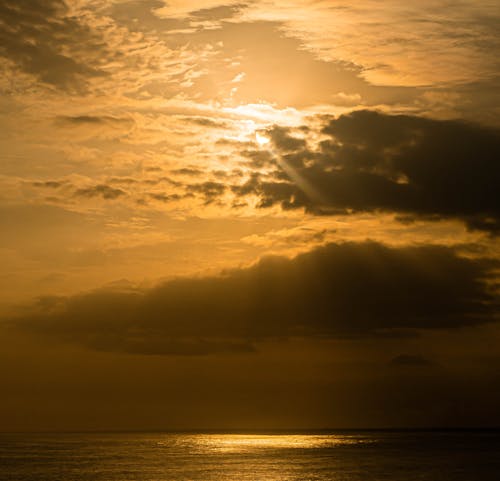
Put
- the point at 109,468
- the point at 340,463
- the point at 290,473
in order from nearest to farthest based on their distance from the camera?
the point at 290,473
the point at 109,468
the point at 340,463

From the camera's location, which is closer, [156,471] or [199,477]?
[199,477]

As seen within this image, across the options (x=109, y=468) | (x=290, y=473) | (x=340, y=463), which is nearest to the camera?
(x=290, y=473)

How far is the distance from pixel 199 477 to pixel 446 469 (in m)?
43.0

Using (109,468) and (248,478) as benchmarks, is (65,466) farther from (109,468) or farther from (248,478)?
(248,478)

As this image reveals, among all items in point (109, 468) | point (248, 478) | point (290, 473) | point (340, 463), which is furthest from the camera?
point (340, 463)

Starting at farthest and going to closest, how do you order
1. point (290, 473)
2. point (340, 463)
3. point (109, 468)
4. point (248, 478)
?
1. point (340, 463)
2. point (109, 468)
3. point (290, 473)
4. point (248, 478)

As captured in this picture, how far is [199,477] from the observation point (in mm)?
117438

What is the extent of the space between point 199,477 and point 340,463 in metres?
43.5

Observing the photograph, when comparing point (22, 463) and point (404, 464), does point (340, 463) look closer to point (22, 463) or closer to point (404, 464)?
point (404, 464)

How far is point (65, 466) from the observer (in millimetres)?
144125

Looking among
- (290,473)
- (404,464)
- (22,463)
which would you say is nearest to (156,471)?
(290,473)

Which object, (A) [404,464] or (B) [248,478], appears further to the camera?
(A) [404,464]

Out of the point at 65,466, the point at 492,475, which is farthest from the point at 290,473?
the point at 65,466

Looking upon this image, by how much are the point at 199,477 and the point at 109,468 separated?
2663 centimetres
